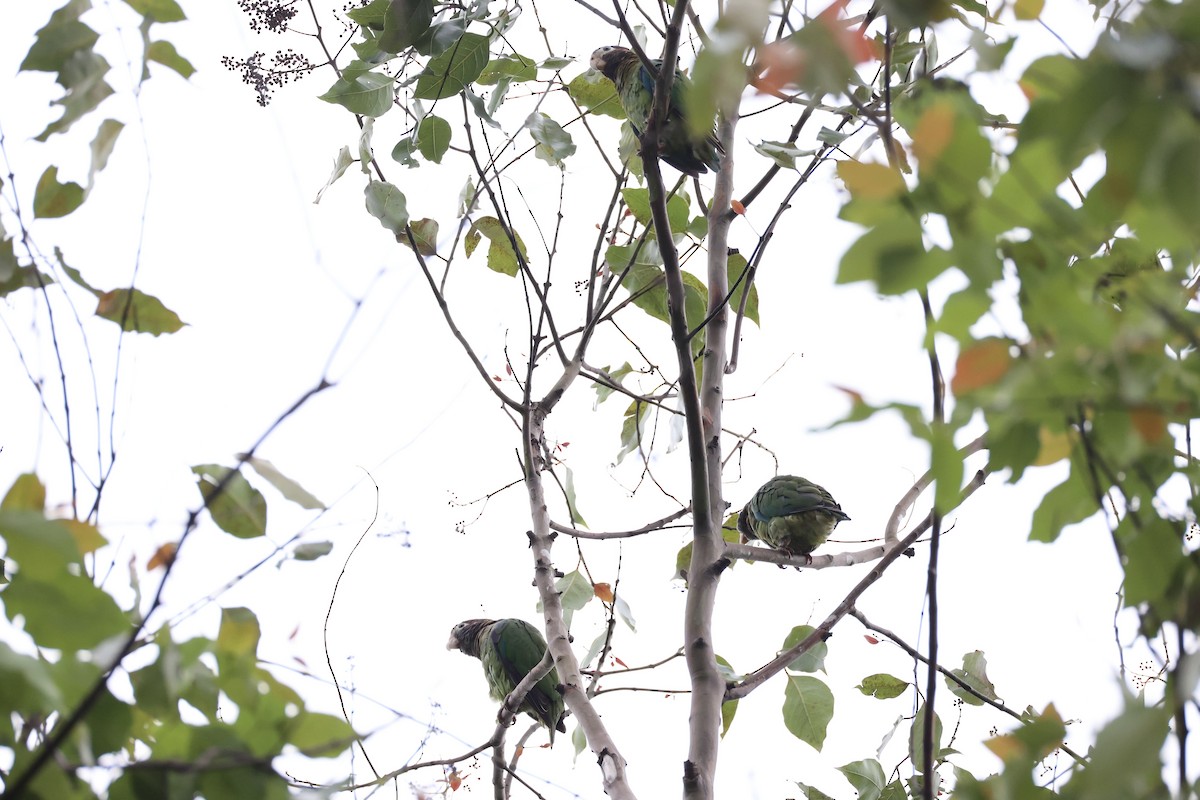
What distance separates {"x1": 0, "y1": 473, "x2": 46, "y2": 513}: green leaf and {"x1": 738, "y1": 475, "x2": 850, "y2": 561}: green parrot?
8.53 feet

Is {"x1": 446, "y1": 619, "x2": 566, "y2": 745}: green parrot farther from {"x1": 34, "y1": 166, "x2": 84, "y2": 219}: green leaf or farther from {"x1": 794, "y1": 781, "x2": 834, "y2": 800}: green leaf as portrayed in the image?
{"x1": 34, "y1": 166, "x2": 84, "y2": 219}: green leaf

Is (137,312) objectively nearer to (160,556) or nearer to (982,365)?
(160,556)

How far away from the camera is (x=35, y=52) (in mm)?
1107

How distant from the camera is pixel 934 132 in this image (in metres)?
0.62

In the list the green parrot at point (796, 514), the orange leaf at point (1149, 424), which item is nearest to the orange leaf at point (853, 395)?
the orange leaf at point (1149, 424)

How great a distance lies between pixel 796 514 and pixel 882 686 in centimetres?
100

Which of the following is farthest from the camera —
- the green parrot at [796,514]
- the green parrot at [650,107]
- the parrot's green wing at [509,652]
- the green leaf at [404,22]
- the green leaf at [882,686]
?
the parrot's green wing at [509,652]

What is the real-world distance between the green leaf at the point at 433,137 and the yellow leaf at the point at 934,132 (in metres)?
1.67

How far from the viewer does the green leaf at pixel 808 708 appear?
2246 millimetres

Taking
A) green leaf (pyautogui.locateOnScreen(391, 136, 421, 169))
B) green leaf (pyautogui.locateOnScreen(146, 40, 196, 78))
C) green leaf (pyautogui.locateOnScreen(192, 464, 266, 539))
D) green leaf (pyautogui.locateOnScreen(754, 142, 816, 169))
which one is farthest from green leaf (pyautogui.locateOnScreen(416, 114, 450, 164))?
green leaf (pyautogui.locateOnScreen(192, 464, 266, 539))

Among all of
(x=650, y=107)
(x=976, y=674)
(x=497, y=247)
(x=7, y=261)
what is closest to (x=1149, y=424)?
(x=7, y=261)

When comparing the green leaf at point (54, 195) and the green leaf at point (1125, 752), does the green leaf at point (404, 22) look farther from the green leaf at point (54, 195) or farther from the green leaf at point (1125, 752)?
the green leaf at point (1125, 752)

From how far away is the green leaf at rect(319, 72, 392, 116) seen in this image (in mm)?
2062

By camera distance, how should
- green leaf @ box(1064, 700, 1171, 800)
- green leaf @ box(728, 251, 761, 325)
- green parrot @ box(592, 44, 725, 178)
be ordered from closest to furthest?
green leaf @ box(1064, 700, 1171, 800), green leaf @ box(728, 251, 761, 325), green parrot @ box(592, 44, 725, 178)
